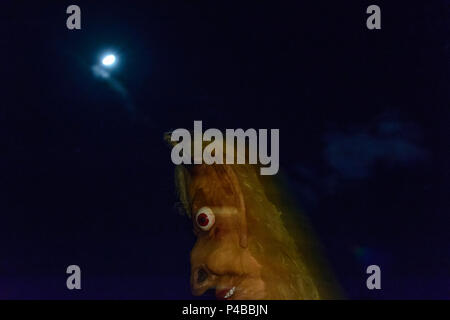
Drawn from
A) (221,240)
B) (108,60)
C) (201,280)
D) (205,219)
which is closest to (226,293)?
(201,280)

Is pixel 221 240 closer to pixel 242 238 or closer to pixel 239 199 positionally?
pixel 242 238

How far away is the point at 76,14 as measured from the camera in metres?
3.97

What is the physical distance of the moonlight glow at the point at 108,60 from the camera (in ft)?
12.9

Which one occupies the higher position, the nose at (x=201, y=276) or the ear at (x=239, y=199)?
the ear at (x=239, y=199)

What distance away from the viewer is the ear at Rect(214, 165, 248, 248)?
3809 mm

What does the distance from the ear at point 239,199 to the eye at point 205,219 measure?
0.76ft

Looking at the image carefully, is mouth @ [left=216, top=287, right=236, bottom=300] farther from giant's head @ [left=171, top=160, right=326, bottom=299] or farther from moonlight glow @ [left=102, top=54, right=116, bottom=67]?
moonlight glow @ [left=102, top=54, right=116, bottom=67]

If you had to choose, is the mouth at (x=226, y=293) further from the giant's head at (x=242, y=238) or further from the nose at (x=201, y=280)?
the nose at (x=201, y=280)

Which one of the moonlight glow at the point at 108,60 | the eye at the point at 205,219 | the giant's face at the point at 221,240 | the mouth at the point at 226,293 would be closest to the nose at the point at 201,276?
the giant's face at the point at 221,240

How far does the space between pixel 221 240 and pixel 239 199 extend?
→ 0.39 m

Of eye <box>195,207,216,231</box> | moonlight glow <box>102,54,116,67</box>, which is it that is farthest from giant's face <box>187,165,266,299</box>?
moonlight glow <box>102,54,116,67</box>

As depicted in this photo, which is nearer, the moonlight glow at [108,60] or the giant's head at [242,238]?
the giant's head at [242,238]
